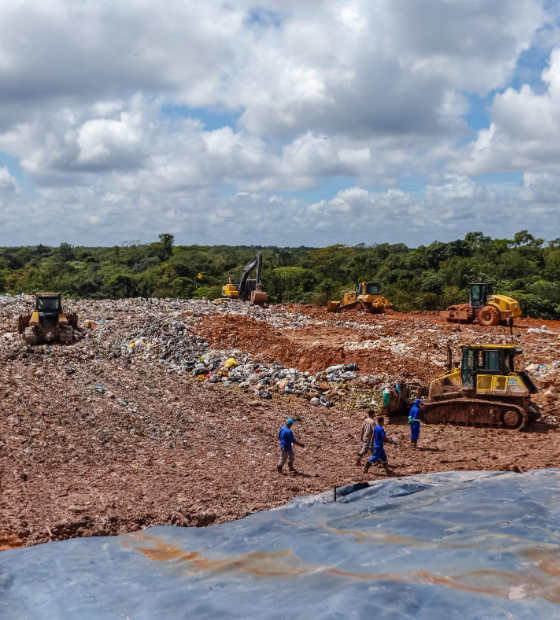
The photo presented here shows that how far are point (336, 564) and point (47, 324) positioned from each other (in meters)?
15.5

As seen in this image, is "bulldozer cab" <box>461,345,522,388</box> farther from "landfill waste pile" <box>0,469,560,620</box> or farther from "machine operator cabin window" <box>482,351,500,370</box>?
"landfill waste pile" <box>0,469,560,620</box>

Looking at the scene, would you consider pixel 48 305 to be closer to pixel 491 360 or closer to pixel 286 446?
pixel 286 446

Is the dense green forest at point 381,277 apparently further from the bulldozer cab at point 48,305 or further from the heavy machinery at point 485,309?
the bulldozer cab at point 48,305

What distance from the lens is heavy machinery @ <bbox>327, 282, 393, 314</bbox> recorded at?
30.7m

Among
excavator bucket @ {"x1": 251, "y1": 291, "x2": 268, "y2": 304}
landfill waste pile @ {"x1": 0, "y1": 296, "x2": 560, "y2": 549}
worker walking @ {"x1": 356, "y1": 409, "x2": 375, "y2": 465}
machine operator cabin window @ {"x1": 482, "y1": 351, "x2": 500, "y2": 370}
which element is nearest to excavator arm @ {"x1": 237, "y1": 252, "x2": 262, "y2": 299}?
excavator bucket @ {"x1": 251, "y1": 291, "x2": 268, "y2": 304}

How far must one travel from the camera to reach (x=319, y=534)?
5.65m

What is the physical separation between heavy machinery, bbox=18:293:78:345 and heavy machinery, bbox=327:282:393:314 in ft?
51.5

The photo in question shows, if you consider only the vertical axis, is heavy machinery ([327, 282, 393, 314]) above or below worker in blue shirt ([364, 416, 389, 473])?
above

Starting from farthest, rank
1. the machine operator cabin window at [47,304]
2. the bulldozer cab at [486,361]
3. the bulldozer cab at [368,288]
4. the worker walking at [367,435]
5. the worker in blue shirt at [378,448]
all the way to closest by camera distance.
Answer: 1. the bulldozer cab at [368,288]
2. the machine operator cabin window at [47,304]
3. the bulldozer cab at [486,361]
4. the worker walking at [367,435]
5. the worker in blue shirt at [378,448]

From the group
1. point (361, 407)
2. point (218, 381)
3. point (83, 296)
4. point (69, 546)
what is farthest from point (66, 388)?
point (83, 296)

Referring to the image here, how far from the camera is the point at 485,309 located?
1013 inches

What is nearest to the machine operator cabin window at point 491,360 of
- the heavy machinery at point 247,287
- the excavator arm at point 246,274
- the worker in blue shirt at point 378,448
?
the worker in blue shirt at point 378,448

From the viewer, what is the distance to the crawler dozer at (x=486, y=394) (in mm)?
11406

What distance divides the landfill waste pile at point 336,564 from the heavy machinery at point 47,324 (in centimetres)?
1254
